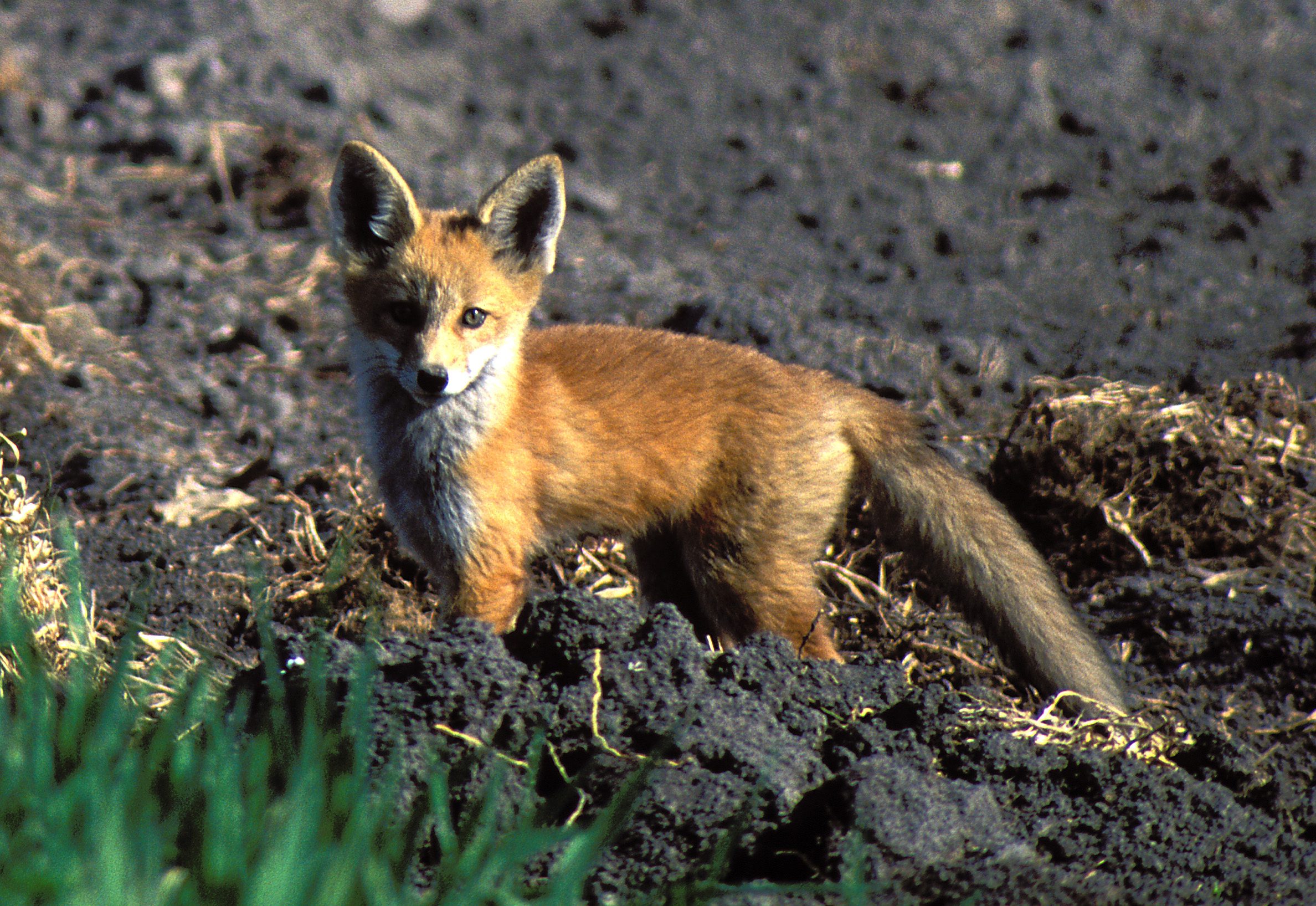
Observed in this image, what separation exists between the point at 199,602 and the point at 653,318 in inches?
109

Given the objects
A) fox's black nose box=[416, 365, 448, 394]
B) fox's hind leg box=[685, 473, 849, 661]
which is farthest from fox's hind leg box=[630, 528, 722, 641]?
fox's black nose box=[416, 365, 448, 394]

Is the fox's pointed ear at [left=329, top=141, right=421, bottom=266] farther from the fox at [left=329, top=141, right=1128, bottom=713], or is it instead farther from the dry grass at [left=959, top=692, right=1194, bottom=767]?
the dry grass at [left=959, top=692, right=1194, bottom=767]

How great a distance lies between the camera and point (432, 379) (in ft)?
12.7

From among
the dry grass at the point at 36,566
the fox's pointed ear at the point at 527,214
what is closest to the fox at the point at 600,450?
the fox's pointed ear at the point at 527,214

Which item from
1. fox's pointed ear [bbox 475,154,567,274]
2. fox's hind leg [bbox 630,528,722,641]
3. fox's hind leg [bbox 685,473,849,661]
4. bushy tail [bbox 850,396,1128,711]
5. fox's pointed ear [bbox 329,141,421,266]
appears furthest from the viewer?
fox's hind leg [bbox 630,528,722,641]

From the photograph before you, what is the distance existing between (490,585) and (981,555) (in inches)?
71.4

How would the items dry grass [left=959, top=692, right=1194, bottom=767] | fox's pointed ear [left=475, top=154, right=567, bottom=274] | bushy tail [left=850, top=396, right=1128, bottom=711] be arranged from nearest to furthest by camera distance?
dry grass [left=959, top=692, right=1194, bottom=767]
bushy tail [left=850, top=396, right=1128, bottom=711]
fox's pointed ear [left=475, top=154, right=567, bottom=274]

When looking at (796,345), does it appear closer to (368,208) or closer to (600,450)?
(600,450)

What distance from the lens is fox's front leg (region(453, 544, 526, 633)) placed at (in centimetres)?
412

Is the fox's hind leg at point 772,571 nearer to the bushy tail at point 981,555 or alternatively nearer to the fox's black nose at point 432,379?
the bushy tail at point 981,555

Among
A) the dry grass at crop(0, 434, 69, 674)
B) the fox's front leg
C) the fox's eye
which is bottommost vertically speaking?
the dry grass at crop(0, 434, 69, 674)

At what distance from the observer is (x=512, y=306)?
427 centimetres

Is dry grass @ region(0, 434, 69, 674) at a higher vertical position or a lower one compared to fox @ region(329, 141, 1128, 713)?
lower

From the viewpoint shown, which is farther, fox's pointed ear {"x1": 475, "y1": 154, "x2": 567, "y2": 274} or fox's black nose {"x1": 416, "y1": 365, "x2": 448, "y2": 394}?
fox's pointed ear {"x1": 475, "y1": 154, "x2": 567, "y2": 274}
